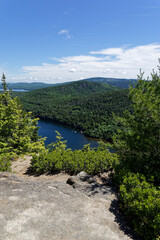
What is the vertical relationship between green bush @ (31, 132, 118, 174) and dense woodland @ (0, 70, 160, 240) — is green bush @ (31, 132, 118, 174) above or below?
below

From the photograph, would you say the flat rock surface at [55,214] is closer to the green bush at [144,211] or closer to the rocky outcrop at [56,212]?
the rocky outcrop at [56,212]

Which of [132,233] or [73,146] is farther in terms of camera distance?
[73,146]

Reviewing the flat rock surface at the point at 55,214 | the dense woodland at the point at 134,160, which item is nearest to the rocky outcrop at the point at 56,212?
the flat rock surface at the point at 55,214

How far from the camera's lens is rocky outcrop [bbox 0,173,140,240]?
19.9ft

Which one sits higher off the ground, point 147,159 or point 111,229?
point 147,159

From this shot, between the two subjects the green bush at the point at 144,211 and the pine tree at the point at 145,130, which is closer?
the green bush at the point at 144,211

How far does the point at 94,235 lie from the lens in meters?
6.21

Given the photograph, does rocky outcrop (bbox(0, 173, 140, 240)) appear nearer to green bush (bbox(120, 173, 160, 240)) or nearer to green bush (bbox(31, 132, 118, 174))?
green bush (bbox(120, 173, 160, 240))

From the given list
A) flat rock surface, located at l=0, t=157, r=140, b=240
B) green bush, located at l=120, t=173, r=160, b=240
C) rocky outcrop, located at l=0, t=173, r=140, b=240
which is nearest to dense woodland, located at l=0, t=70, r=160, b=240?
green bush, located at l=120, t=173, r=160, b=240

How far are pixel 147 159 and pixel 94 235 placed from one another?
578cm

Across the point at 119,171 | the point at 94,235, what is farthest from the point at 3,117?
the point at 94,235

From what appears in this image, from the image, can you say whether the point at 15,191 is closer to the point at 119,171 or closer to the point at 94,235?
the point at 94,235

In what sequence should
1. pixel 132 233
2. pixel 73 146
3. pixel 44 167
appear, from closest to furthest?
1. pixel 132 233
2. pixel 44 167
3. pixel 73 146

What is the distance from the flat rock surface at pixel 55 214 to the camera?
238 inches
